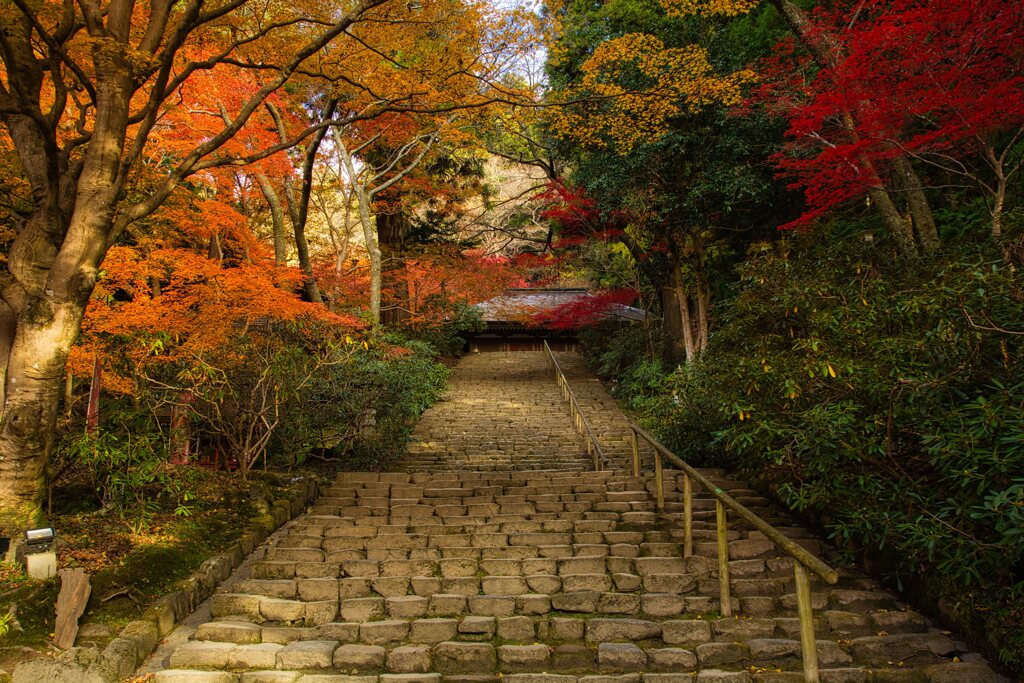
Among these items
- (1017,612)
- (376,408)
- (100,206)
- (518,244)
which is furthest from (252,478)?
(518,244)

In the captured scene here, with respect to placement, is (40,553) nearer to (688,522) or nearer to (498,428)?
(688,522)

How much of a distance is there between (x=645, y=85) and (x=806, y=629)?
1121cm

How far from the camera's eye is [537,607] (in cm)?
458

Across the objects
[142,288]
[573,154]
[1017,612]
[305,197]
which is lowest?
[1017,612]

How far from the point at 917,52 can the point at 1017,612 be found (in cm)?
676

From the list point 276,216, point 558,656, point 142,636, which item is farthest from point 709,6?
point 142,636

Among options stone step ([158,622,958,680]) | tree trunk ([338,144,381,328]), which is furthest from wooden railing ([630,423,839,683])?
tree trunk ([338,144,381,328])

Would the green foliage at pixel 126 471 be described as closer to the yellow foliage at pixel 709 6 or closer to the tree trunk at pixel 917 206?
the tree trunk at pixel 917 206

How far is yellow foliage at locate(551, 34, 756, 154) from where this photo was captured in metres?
10.7

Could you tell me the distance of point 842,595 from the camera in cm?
468

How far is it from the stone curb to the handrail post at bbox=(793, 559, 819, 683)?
423 cm

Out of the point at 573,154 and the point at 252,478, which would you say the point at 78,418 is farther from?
the point at 573,154

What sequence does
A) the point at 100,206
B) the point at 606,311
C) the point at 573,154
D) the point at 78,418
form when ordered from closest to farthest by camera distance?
1. the point at 100,206
2. the point at 78,418
3. the point at 573,154
4. the point at 606,311

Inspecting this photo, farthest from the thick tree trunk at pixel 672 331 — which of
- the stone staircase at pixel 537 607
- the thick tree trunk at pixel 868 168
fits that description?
the stone staircase at pixel 537 607
